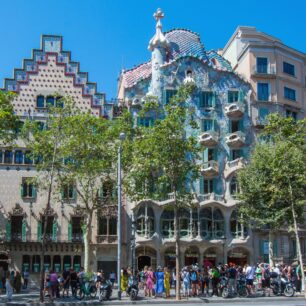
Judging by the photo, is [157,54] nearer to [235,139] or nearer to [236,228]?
[235,139]

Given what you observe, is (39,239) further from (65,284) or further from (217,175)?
(217,175)

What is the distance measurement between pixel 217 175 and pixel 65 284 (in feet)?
68.3

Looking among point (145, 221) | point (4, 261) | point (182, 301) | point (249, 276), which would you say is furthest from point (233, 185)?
point (182, 301)

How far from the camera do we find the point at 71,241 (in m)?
47.1

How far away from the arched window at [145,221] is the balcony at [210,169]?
6023 mm

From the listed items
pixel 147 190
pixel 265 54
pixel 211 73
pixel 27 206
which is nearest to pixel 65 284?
pixel 147 190

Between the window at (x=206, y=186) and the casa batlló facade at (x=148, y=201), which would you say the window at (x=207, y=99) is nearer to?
the casa batlló facade at (x=148, y=201)

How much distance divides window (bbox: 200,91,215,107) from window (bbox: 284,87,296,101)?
7359 millimetres

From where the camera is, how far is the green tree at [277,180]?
36469mm

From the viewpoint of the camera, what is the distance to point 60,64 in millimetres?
50594

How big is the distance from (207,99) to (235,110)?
2968mm

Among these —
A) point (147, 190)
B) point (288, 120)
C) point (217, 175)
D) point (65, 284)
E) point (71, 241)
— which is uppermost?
point (288, 120)

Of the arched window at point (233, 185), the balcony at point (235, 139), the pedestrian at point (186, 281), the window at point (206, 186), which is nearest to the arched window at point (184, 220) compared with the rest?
the window at point (206, 186)

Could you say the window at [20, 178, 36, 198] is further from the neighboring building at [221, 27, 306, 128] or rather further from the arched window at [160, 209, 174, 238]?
the neighboring building at [221, 27, 306, 128]
